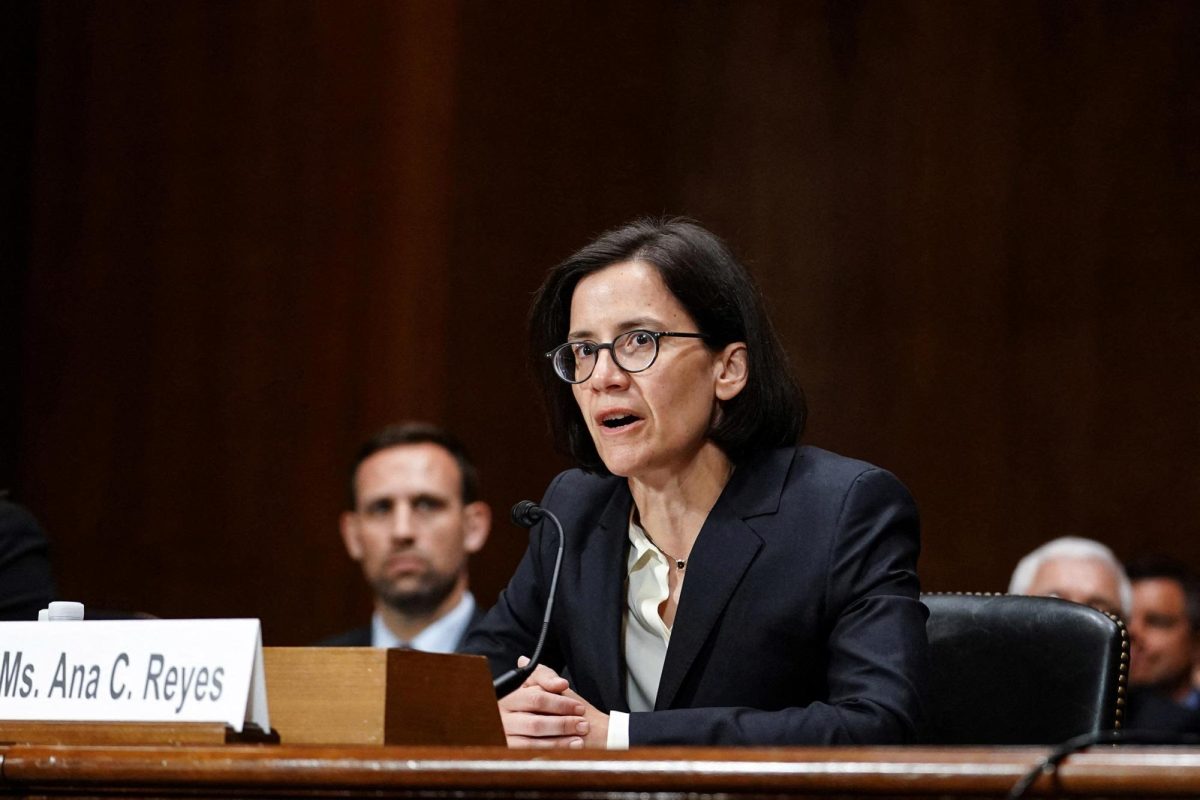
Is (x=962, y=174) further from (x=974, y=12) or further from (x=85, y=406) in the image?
(x=85, y=406)

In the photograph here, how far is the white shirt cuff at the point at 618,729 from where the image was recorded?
1614 millimetres

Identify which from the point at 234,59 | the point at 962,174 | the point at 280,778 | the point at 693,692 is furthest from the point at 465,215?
the point at 280,778

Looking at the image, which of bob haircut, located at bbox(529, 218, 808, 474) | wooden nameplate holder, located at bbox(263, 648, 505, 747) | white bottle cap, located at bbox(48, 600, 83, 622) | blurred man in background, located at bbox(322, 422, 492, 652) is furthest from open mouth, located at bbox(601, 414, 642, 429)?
blurred man in background, located at bbox(322, 422, 492, 652)

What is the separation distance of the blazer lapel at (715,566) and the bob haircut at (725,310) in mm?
84

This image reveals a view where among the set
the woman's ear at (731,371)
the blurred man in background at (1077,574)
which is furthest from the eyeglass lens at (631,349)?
the blurred man in background at (1077,574)

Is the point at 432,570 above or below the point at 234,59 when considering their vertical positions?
below

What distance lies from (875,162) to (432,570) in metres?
1.83

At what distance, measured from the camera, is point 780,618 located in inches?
71.1

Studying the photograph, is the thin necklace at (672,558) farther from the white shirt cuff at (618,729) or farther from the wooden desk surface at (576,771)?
the wooden desk surface at (576,771)

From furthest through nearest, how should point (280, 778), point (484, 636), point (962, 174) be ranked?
point (962, 174)
point (484, 636)
point (280, 778)

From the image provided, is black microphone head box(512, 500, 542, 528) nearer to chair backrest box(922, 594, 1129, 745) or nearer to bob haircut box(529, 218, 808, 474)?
bob haircut box(529, 218, 808, 474)

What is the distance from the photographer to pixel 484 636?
209 cm

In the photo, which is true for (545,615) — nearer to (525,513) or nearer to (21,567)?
(525,513)

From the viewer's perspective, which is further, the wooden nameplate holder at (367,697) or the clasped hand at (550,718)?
the clasped hand at (550,718)
